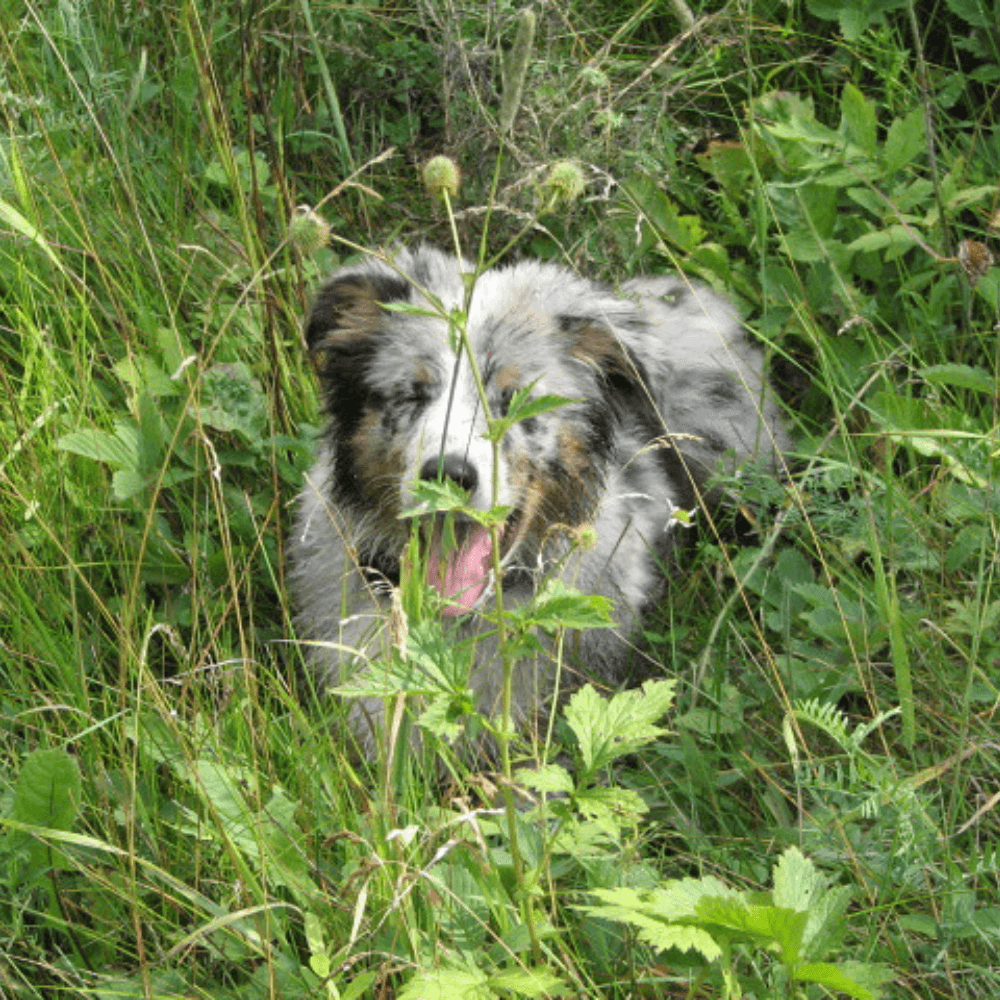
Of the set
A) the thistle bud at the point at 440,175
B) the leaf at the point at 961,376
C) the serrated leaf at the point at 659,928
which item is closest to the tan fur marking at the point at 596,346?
the leaf at the point at 961,376

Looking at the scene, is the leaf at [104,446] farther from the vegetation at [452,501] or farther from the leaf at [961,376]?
the leaf at [961,376]

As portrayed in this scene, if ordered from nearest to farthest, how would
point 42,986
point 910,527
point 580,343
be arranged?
1. point 42,986
2. point 910,527
3. point 580,343

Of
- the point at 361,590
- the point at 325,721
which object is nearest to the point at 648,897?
the point at 325,721

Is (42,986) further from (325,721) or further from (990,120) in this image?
(990,120)

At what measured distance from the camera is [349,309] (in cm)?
315

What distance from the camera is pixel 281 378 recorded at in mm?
3418

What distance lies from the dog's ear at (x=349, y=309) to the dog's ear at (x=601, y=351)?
0.39 meters

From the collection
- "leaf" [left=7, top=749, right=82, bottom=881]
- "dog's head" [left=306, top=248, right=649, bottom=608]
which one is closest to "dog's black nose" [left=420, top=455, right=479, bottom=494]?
"dog's head" [left=306, top=248, right=649, bottom=608]

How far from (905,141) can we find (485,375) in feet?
4.61

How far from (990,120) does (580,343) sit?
1.74m

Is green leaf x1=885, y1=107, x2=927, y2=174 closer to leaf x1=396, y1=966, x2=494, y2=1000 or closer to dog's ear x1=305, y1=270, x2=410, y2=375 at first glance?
dog's ear x1=305, y1=270, x2=410, y2=375

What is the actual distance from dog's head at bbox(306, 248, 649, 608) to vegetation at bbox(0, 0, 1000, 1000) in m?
0.19

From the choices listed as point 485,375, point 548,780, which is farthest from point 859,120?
point 548,780

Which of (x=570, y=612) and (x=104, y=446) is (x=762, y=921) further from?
(x=104, y=446)
